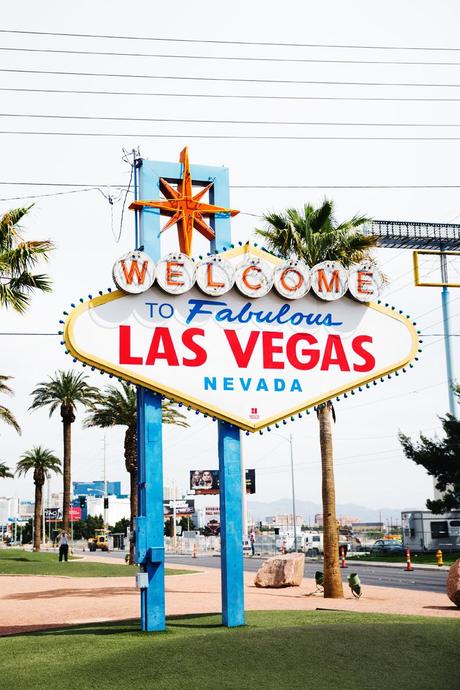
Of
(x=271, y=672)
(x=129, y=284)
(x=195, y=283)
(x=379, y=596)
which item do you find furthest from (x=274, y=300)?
(x=379, y=596)

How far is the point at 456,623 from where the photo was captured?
50.0 feet

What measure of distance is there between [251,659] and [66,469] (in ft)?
145

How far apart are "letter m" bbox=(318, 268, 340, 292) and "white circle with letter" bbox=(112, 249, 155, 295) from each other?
3.64 metres

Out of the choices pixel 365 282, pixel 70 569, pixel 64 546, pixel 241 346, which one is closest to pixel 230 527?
pixel 241 346

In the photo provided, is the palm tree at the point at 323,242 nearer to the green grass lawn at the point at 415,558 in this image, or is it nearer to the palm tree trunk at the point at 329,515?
the palm tree trunk at the point at 329,515

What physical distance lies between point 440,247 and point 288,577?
4995cm

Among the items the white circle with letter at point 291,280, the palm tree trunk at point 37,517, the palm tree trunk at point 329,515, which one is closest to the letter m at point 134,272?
the white circle with letter at point 291,280

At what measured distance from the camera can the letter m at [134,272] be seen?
1569 cm

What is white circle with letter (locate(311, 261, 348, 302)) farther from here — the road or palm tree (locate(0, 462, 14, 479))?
palm tree (locate(0, 462, 14, 479))

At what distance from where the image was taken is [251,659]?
37.5ft

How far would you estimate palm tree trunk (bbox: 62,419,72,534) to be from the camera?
5343cm

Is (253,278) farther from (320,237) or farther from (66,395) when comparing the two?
(66,395)

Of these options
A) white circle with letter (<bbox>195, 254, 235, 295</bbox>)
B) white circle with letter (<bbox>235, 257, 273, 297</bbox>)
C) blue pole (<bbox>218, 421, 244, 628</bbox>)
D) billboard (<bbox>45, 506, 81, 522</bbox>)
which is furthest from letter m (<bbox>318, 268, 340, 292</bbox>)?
billboard (<bbox>45, 506, 81, 522</bbox>)

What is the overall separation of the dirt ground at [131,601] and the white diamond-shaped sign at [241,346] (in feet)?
20.7
